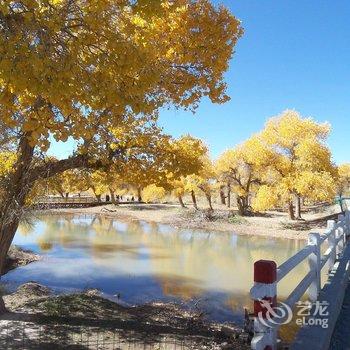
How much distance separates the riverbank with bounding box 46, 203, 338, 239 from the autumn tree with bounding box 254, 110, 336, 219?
224cm

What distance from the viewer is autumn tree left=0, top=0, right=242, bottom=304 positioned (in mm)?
5133

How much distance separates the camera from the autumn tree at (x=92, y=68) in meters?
5.13

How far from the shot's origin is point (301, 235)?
34.0m

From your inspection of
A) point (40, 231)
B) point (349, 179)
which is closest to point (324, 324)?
point (40, 231)

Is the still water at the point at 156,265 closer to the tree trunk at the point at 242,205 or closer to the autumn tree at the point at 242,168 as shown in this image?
the autumn tree at the point at 242,168

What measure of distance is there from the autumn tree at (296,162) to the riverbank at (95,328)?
915 inches

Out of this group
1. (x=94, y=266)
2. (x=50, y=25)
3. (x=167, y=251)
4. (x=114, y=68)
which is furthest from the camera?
(x=167, y=251)

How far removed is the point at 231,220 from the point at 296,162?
9.59 metres

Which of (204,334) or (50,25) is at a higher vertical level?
(50,25)

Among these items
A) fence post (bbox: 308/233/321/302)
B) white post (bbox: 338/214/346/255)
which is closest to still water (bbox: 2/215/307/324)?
white post (bbox: 338/214/346/255)

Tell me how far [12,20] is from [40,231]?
3485cm

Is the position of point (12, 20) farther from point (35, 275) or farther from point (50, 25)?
point (35, 275)

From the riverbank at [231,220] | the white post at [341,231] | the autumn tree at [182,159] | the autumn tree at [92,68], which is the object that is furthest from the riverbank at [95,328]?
the riverbank at [231,220]

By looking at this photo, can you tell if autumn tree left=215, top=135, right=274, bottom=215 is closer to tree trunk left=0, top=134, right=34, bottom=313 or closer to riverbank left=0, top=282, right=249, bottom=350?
riverbank left=0, top=282, right=249, bottom=350
